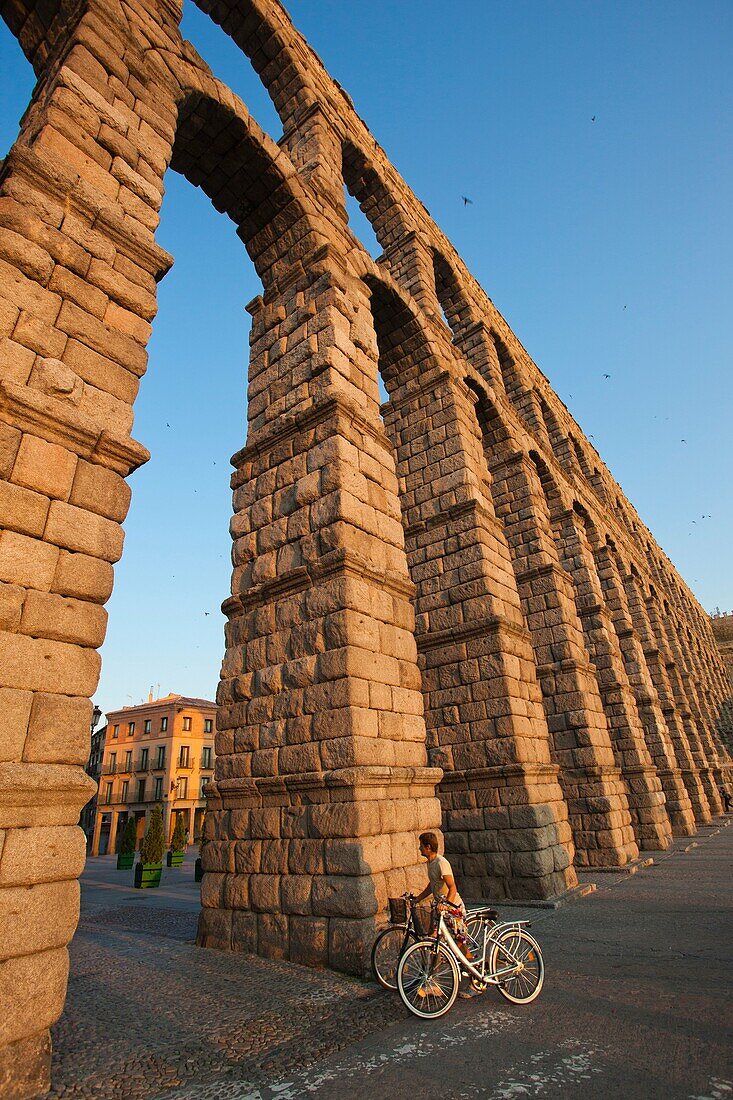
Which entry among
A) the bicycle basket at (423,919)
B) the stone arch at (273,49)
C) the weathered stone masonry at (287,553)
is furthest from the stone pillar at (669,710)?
the stone arch at (273,49)

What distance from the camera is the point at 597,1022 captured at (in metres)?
3.38

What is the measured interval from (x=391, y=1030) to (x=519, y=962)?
3.36 ft

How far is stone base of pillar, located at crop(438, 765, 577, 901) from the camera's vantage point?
7.49m

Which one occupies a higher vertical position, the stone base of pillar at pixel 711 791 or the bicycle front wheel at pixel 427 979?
the stone base of pillar at pixel 711 791

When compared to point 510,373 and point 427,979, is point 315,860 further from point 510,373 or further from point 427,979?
point 510,373

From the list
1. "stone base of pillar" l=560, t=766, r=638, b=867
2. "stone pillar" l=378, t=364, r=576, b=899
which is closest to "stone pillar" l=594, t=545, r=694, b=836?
"stone base of pillar" l=560, t=766, r=638, b=867

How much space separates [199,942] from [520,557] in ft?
29.6

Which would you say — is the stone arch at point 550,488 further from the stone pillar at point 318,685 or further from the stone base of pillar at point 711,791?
the stone base of pillar at point 711,791

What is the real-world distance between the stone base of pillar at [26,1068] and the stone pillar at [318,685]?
7.82 feet

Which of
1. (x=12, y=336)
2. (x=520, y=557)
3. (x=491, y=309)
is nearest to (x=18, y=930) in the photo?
(x=12, y=336)

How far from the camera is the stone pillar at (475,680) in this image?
7.71 metres

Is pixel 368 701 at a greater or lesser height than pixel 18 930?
greater

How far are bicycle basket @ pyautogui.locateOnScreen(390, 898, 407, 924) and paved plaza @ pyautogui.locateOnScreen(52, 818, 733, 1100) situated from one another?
18.6 inches

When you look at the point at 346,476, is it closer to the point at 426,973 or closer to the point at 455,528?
the point at 455,528
